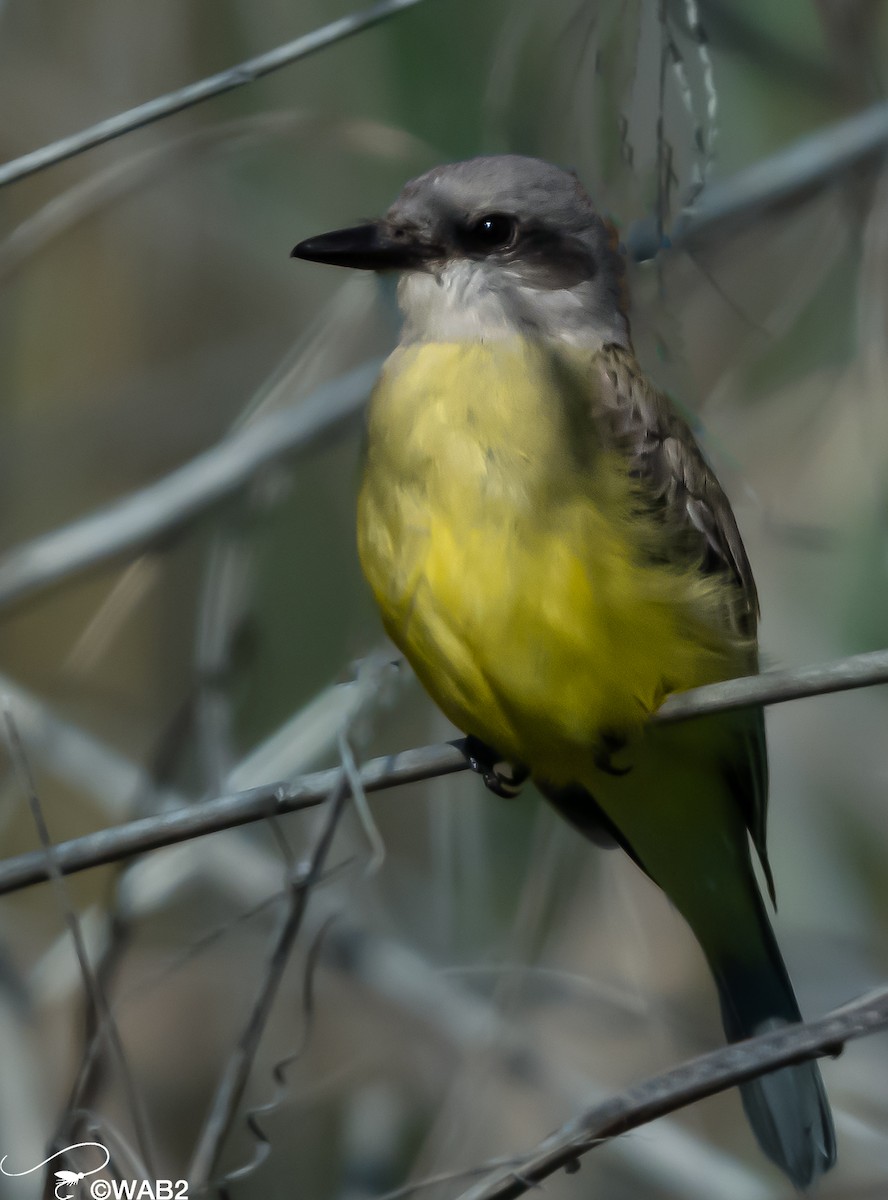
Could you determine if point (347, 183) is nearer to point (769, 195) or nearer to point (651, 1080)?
point (769, 195)

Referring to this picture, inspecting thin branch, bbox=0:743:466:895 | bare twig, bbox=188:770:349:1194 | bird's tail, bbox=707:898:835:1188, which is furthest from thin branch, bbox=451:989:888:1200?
bird's tail, bbox=707:898:835:1188

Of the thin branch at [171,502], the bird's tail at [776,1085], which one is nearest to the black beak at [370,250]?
the thin branch at [171,502]

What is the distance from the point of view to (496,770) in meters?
2.85

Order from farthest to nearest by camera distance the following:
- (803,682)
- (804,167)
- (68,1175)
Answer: (804,167), (803,682), (68,1175)

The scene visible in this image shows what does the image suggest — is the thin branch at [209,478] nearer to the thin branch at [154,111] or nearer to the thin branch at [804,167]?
the thin branch at [804,167]

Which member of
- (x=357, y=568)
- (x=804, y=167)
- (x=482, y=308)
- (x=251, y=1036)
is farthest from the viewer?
(x=357, y=568)

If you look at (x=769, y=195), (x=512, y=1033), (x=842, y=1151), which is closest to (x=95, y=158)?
(x=769, y=195)

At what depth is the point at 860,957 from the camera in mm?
3314

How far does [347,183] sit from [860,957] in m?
2.42

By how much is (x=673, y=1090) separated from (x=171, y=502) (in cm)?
184

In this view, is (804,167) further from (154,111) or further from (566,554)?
(154,111)

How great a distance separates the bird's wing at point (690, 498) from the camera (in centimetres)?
248

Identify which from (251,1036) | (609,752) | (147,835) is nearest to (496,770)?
(609,752)

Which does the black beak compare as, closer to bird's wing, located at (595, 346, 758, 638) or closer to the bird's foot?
bird's wing, located at (595, 346, 758, 638)
